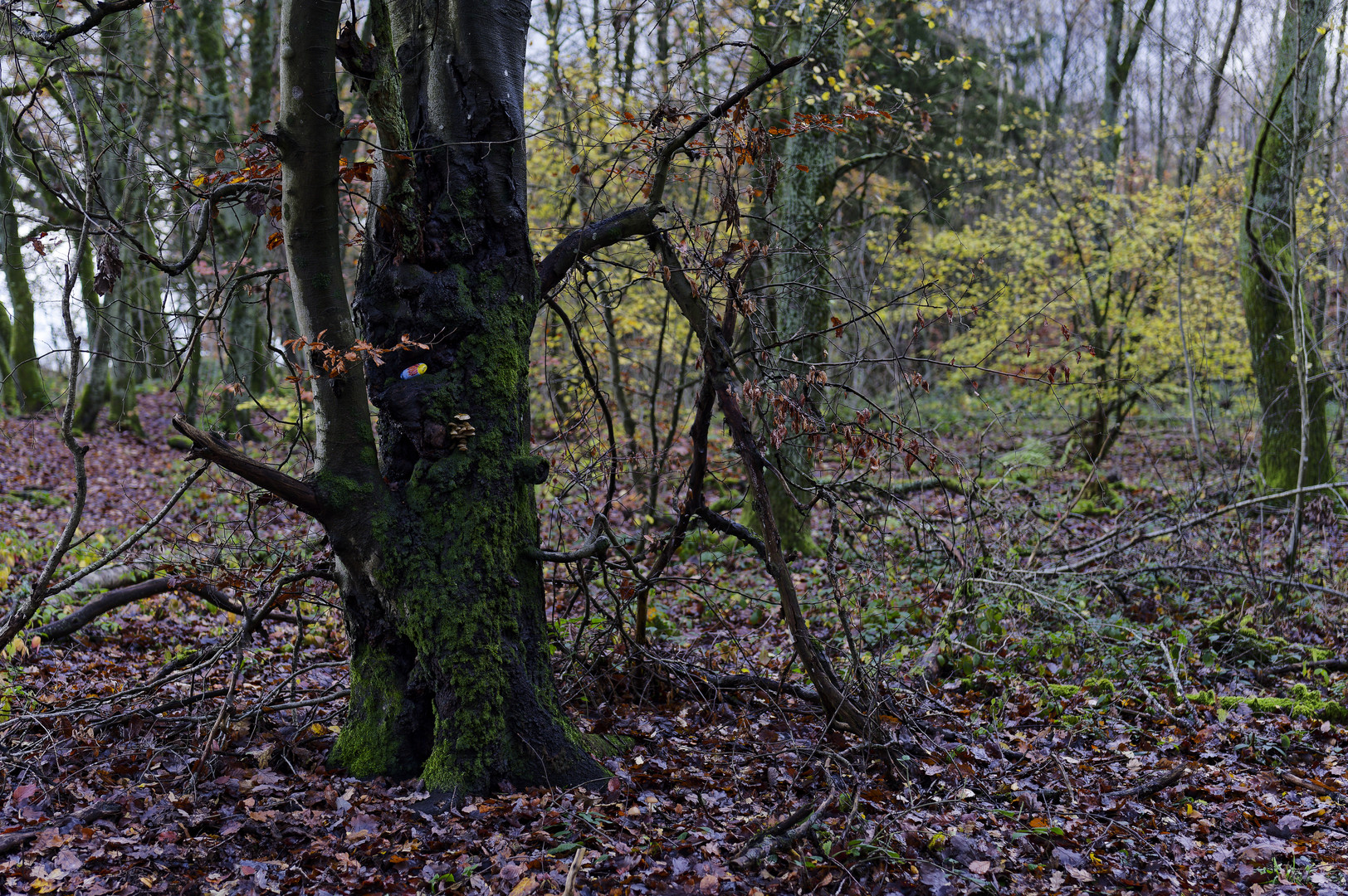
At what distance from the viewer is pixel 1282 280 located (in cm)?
892

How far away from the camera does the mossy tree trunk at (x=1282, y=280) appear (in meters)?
8.20

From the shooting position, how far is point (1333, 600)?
6473 mm

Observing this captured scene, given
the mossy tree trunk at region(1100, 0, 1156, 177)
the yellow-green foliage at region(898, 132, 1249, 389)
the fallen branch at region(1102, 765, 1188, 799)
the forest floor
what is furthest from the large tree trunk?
the mossy tree trunk at region(1100, 0, 1156, 177)

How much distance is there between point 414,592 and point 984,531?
5.85 meters

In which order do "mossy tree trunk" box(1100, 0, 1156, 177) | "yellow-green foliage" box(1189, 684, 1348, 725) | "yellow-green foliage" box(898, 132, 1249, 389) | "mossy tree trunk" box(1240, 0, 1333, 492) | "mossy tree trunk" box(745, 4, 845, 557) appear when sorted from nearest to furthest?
1. "yellow-green foliage" box(1189, 684, 1348, 725)
2. "mossy tree trunk" box(745, 4, 845, 557)
3. "mossy tree trunk" box(1240, 0, 1333, 492)
4. "yellow-green foliage" box(898, 132, 1249, 389)
5. "mossy tree trunk" box(1100, 0, 1156, 177)

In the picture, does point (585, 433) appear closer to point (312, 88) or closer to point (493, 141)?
point (493, 141)

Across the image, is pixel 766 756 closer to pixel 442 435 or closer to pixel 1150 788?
pixel 1150 788

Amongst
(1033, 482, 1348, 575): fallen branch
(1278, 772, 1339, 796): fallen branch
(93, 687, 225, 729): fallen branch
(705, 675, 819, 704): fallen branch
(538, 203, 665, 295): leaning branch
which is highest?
(538, 203, 665, 295): leaning branch

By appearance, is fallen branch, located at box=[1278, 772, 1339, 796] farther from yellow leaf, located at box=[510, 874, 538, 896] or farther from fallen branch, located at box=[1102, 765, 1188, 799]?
yellow leaf, located at box=[510, 874, 538, 896]

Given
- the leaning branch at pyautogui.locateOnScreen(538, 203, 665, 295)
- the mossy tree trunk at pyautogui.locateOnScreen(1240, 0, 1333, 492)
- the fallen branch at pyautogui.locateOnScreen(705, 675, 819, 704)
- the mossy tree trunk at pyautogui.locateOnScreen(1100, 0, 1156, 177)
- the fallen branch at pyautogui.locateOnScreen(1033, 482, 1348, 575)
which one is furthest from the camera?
the mossy tree trunk at pyautogui.locateOnScreen(1100, 0, 1156, 177)

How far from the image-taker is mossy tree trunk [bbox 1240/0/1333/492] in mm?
8203

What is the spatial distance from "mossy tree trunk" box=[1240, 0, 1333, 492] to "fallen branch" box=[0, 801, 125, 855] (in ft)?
31.3

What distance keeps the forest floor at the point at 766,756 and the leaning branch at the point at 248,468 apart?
72 cm

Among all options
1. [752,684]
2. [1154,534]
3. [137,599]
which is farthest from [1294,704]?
[137,599]
